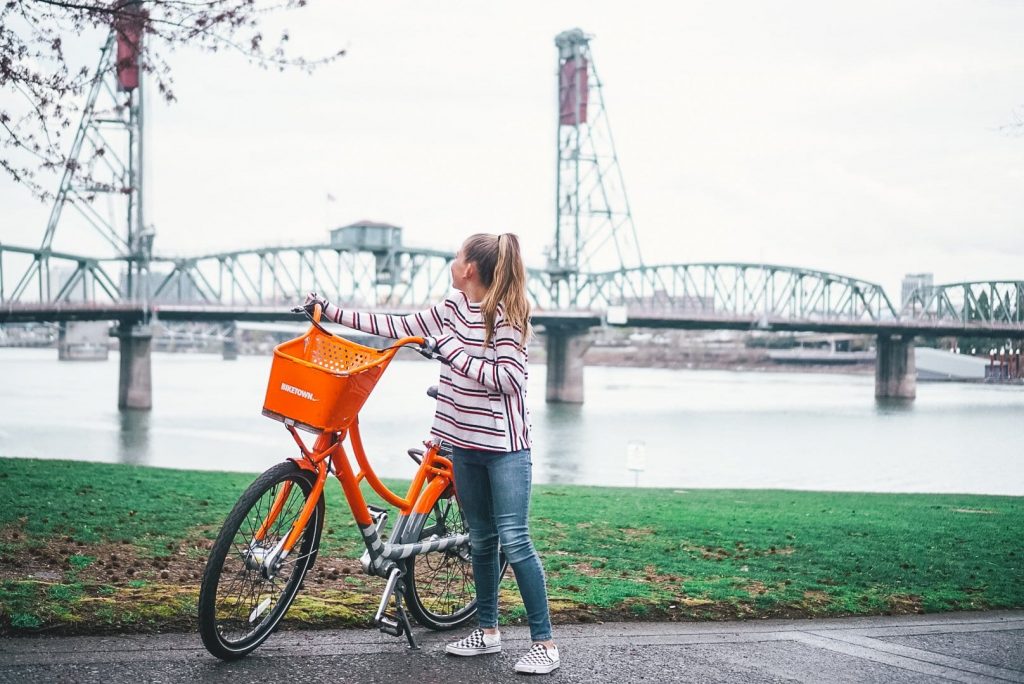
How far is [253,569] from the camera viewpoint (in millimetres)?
4703

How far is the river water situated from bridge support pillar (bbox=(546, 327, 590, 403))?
1440 millimetres

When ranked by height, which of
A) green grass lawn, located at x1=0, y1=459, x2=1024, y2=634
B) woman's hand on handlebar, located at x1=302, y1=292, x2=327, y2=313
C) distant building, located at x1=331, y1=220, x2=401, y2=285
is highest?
distant building, located at x1=331, y1=220, x2=401, y2=285

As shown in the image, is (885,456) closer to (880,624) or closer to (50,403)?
(880,624)

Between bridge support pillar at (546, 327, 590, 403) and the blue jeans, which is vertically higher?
the blue jeans

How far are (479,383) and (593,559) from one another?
3569 millimetres

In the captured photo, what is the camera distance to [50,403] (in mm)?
64312

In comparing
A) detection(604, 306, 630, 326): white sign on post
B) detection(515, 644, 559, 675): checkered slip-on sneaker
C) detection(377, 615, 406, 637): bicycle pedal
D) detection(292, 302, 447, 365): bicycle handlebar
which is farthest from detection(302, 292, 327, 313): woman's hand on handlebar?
detection(604, 306, 630, 326): white sign on post

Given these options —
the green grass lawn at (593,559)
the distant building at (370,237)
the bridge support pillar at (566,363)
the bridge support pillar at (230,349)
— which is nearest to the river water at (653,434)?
the bridge support pillar at (566,363)

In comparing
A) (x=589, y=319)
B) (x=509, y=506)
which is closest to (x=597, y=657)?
(x=509, y=506)

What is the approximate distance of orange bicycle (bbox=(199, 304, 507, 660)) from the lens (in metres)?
4.55

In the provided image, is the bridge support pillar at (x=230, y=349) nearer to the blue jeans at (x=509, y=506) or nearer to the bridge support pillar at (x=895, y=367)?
the bridge support pillar at (x=895, y=367)

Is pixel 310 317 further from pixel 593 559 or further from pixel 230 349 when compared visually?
pixel 230 349

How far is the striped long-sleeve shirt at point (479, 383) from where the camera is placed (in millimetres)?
4719

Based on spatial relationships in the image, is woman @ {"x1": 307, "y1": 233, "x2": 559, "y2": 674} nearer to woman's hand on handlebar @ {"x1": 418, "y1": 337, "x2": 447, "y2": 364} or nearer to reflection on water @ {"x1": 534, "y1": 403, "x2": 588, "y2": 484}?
woman's hand on handlebar @ {"x1": 418, "y1": 337, "x2": 447, "y2": 364}
